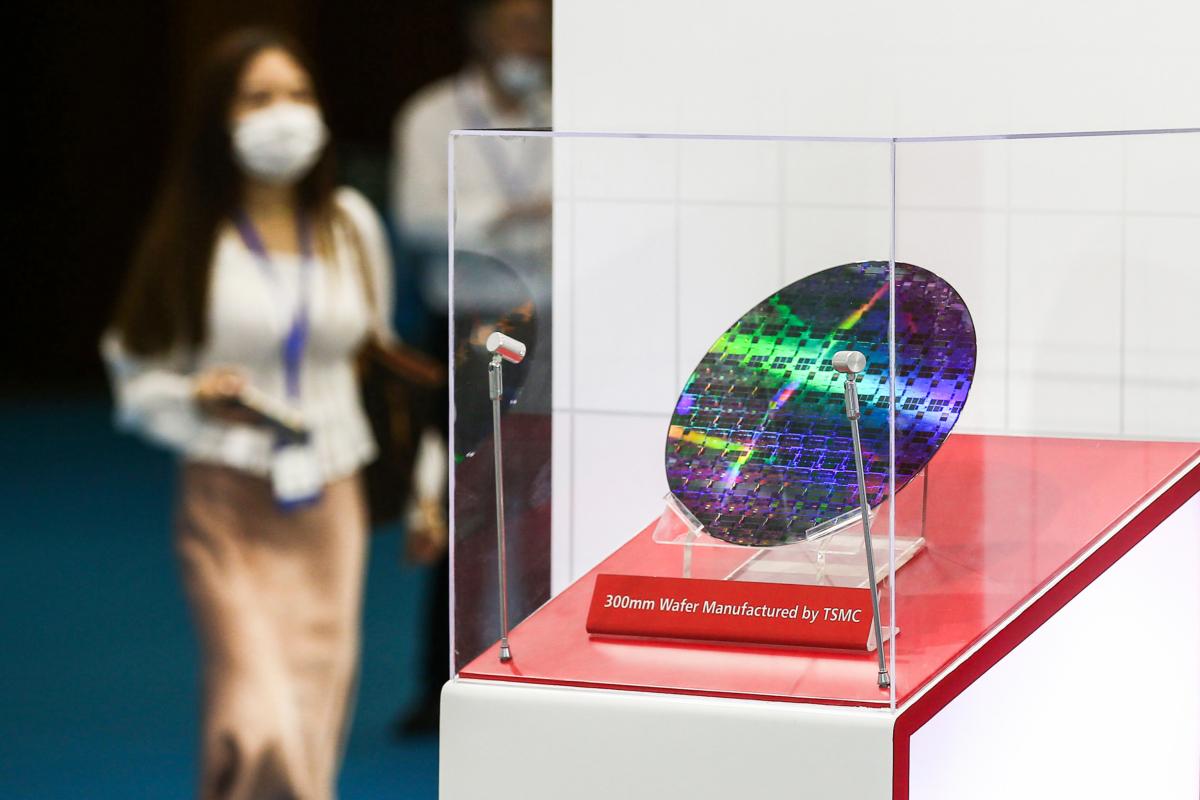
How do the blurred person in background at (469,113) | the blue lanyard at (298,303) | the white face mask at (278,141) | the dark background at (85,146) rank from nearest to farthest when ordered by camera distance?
the blue lanyard at (298,303) → the white face mask at (278,141) → the blurred person in background at (469,113) → the dark background at (85,146)

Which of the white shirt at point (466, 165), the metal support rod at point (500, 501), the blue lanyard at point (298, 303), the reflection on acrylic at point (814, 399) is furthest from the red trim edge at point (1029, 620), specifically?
the blue lanyard at point (298, 303)

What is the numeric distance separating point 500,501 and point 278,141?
7.79ft

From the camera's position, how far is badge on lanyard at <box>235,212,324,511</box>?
3.27 metres

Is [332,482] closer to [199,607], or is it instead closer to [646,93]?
[199,607]

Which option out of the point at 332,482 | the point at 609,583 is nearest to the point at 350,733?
the point at 332,482

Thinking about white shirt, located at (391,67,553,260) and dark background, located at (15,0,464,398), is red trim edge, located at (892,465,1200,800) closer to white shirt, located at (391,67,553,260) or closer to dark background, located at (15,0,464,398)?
white shirt, located at (391,67,553,260)

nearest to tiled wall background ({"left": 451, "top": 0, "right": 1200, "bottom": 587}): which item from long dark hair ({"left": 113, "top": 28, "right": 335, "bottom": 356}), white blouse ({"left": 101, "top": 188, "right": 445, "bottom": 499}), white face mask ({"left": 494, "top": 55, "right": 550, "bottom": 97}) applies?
long dark hair ({"left": 113, "top": 28, "right": 335, "bottom": 356})

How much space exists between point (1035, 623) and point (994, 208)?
0.97 feet

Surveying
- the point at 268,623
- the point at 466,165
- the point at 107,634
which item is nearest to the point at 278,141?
the point at 268,623

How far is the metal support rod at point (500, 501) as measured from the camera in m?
1.33

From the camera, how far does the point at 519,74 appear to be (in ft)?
12.9

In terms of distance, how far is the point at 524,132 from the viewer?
51.2 inches

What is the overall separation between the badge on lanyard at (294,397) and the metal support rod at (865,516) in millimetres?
2152

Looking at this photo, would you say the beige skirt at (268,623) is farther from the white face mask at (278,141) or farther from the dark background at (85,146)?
the dark background at (85,146)
